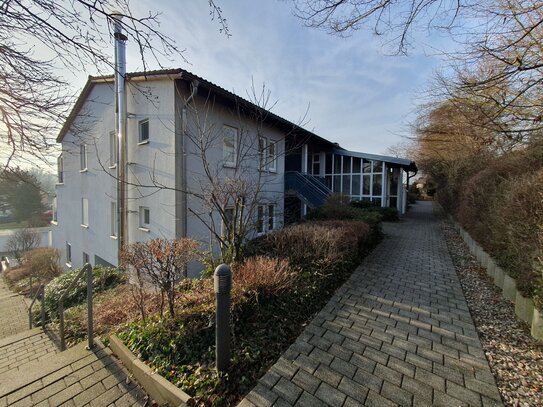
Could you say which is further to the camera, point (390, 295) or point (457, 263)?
point (457, 263)

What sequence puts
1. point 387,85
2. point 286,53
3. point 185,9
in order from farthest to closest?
1. point 387,85
2. point 286,53
3. point 185,9

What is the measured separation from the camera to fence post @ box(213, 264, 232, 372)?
2.29m

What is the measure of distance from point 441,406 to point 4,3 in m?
5.79

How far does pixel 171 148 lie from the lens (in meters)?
7.18

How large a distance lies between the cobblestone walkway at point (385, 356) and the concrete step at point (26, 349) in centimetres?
418

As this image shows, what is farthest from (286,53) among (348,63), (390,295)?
(390,295)

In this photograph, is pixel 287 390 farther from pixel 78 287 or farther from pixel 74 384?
pixel 78 287

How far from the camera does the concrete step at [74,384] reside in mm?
2406

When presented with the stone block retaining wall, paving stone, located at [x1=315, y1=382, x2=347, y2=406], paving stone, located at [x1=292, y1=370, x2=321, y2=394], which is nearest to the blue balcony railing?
the stone block retaining wall

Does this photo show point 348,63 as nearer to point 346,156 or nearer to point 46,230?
point 346,156

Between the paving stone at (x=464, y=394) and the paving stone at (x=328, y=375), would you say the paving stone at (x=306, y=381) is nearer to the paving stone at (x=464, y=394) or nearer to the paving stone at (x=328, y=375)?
the paving stone at (x=328, y=375)

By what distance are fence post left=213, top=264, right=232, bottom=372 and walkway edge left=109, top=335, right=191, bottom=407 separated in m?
Result: 0.39

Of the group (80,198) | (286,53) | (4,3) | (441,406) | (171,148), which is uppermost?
(286,53)

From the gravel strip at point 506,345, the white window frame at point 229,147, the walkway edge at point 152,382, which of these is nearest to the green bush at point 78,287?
the white window frame at point 229,147
